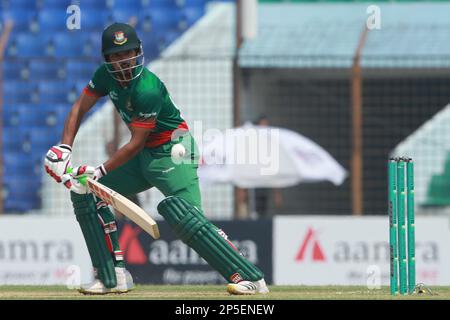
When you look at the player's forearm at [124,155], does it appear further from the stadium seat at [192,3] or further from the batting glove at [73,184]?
the stadium seat at [192,3]

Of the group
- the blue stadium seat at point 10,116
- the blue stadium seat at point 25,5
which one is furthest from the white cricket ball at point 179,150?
the blue stadium seat at point 25,5

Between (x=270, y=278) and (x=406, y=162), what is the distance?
220 inches

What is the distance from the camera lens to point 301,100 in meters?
16.0

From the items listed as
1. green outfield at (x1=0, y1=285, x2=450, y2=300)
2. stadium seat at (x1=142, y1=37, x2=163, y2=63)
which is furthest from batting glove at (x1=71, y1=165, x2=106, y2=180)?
stadium seat at (x1=142, y1=37, x2=163, y2=63)

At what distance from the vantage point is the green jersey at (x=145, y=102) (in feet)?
24.2

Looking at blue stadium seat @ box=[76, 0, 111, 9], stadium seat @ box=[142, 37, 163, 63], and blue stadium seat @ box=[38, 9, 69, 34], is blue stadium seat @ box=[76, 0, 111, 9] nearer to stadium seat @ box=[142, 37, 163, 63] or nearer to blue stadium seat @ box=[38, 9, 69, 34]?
blue stadium seat @ box=[38, 9, 69, 34]

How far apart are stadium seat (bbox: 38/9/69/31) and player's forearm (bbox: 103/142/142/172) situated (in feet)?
36.3

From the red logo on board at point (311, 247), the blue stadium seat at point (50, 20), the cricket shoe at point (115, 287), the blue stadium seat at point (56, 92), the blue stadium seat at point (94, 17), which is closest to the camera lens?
the cricket shoe at point (115, 287)

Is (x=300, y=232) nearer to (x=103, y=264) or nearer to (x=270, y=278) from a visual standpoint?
(x=270, y=278)

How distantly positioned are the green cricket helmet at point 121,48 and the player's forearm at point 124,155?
1.35 feet

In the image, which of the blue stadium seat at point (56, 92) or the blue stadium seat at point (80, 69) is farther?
the blue stadium seat at point (56, 92)

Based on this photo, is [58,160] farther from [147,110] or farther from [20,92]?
[20,92]

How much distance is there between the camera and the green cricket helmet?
738cm
